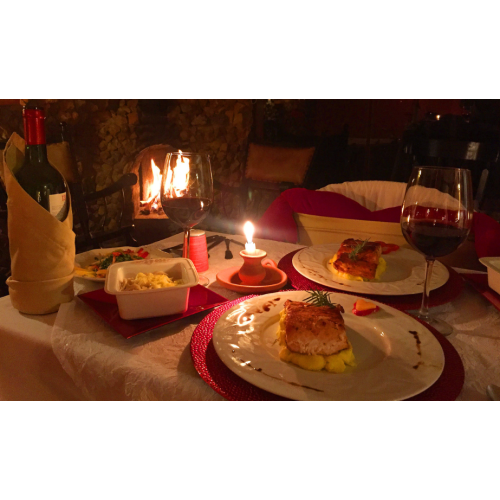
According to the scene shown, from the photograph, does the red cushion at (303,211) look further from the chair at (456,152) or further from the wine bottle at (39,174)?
the wine bottle at (39,174)

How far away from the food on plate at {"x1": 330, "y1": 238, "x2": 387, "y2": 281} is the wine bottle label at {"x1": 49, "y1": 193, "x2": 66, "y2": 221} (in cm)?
64

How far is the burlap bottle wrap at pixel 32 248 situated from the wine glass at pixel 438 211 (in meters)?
0.71

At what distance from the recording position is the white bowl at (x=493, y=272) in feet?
2.92

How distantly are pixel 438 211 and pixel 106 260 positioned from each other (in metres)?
0.81

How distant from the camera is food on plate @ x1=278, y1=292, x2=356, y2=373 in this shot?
2.07ft

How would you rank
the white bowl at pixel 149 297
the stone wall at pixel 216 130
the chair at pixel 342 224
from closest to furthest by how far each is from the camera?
the white bowl at pixel 149 297, the chair at pixel 342 224, the stone wall at pixel 216 130

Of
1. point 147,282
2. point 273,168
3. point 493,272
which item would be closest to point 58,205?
point 147,282

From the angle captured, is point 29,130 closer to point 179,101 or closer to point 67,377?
point 67,377

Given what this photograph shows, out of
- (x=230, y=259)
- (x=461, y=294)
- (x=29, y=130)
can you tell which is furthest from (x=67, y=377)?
(x=461, y=294)

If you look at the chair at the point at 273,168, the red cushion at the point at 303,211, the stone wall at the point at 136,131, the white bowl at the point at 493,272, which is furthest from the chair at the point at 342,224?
the stone wall at the point at 136,131

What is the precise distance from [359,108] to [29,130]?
3534 millimetres

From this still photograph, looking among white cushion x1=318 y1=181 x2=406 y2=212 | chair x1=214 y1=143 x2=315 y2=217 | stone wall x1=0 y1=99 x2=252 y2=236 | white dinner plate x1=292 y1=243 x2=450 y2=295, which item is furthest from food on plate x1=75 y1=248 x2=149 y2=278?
stone wall x1=0 y1=99 x2=252 y2=236

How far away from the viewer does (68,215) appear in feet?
2.89

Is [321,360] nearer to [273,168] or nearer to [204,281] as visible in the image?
[204,281]
